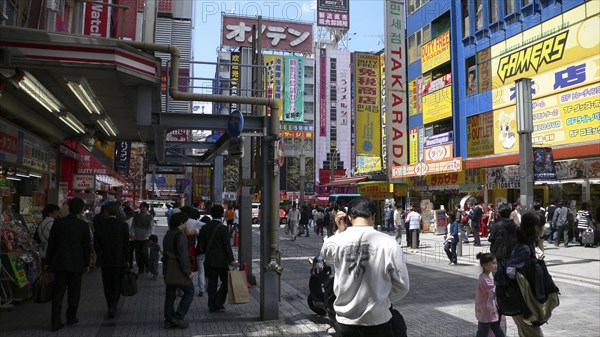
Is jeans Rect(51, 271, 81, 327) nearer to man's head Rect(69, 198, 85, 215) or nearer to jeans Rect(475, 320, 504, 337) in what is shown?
man's head Rect(69, 198, 85, 215)

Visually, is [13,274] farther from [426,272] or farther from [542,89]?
[542,89]

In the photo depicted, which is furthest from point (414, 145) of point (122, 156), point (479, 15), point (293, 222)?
point (122, 156)

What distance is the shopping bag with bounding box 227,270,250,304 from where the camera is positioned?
7262mm

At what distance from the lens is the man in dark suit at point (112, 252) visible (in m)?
7.16

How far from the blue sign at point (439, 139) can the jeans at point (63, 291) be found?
77.6 ft

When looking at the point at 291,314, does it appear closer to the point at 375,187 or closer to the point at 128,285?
the point at 128,285

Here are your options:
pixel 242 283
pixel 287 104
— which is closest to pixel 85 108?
pixel 242 283

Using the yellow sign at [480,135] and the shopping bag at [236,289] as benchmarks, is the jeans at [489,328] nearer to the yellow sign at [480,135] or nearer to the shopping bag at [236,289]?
the shopping bag at [236,289]

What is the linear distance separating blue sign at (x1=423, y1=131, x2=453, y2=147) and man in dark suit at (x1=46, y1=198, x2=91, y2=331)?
77.2ft

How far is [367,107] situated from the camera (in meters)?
30.3

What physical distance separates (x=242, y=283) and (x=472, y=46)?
2329 cm

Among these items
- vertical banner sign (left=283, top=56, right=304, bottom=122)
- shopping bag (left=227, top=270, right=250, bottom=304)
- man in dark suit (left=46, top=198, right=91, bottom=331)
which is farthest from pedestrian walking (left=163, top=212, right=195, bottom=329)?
vertical banner sign (left=283, top=56, right=304, bottom=122)

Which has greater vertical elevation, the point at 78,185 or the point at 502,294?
the point at 78,185

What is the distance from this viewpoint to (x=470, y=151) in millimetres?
26312
